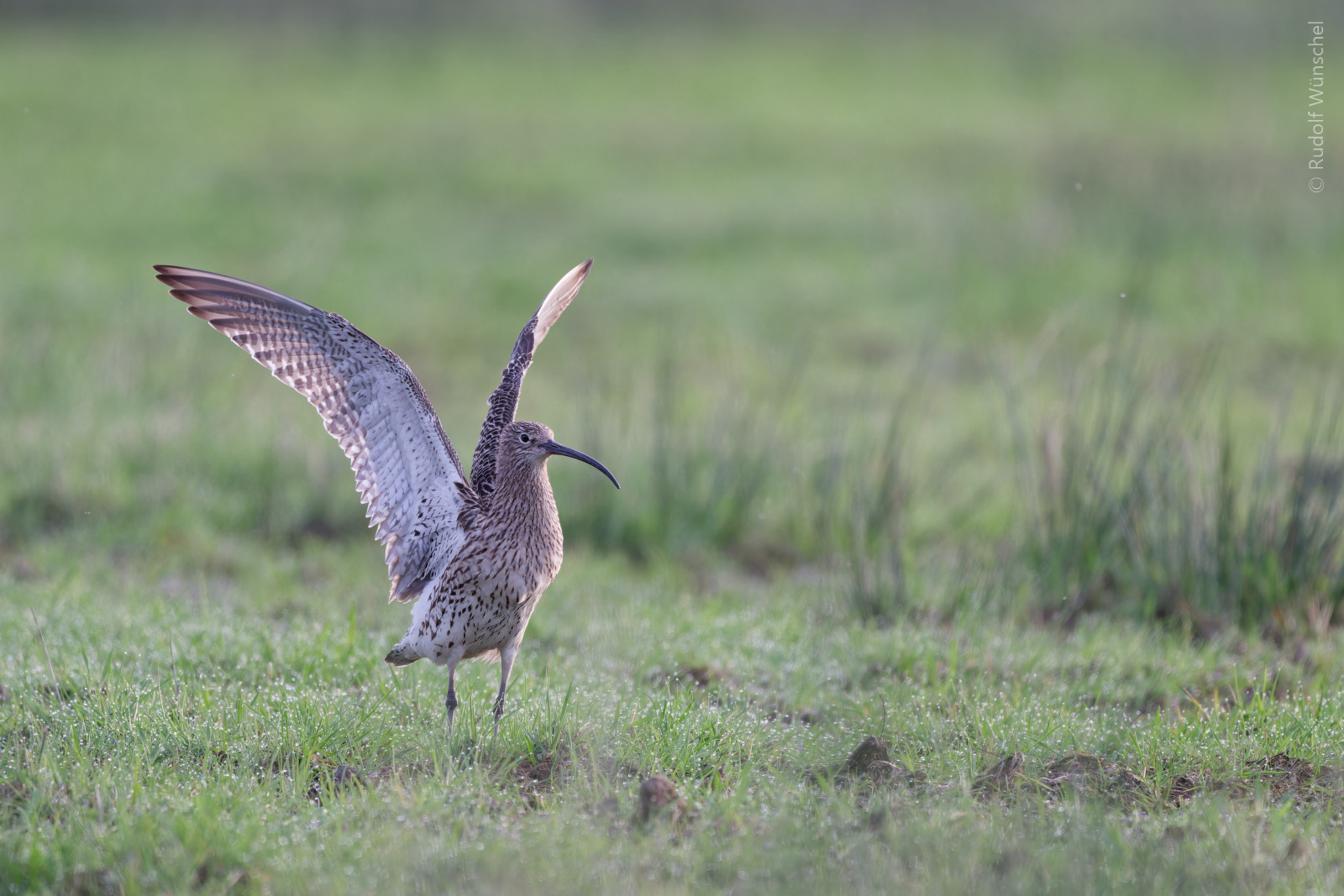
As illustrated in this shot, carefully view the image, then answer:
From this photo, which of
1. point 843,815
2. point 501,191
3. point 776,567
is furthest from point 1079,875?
point 501,191

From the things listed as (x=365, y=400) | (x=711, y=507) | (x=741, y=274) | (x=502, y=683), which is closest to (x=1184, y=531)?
(x=711, y=507)

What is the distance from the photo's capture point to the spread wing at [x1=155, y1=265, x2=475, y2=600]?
491cm

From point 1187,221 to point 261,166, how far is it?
10.9m

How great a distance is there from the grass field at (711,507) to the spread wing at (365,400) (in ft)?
2.33

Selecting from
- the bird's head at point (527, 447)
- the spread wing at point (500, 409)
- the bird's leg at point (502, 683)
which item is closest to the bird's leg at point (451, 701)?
the bird's leg at point (502, 683)

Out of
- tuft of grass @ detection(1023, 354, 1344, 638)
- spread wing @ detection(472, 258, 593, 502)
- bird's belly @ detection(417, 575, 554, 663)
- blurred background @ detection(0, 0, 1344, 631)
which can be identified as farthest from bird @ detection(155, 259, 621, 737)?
tuft of grass @ detection(1023, 354, 1344, 638)

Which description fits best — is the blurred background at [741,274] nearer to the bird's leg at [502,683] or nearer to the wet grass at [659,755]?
the wet grass at [659,755]

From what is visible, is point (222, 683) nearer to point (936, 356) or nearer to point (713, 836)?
point (713, 836)

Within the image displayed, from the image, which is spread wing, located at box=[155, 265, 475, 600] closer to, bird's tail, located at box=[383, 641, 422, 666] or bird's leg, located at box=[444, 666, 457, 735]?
bird's tail, located at box=[383, 641, 422, 666]

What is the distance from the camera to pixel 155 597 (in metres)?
6.59

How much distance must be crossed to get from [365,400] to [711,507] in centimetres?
337

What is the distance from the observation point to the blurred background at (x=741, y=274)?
736 cm

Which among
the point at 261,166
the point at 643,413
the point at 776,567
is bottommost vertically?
the point at 776,567

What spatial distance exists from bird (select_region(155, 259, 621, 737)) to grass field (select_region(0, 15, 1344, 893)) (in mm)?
365
